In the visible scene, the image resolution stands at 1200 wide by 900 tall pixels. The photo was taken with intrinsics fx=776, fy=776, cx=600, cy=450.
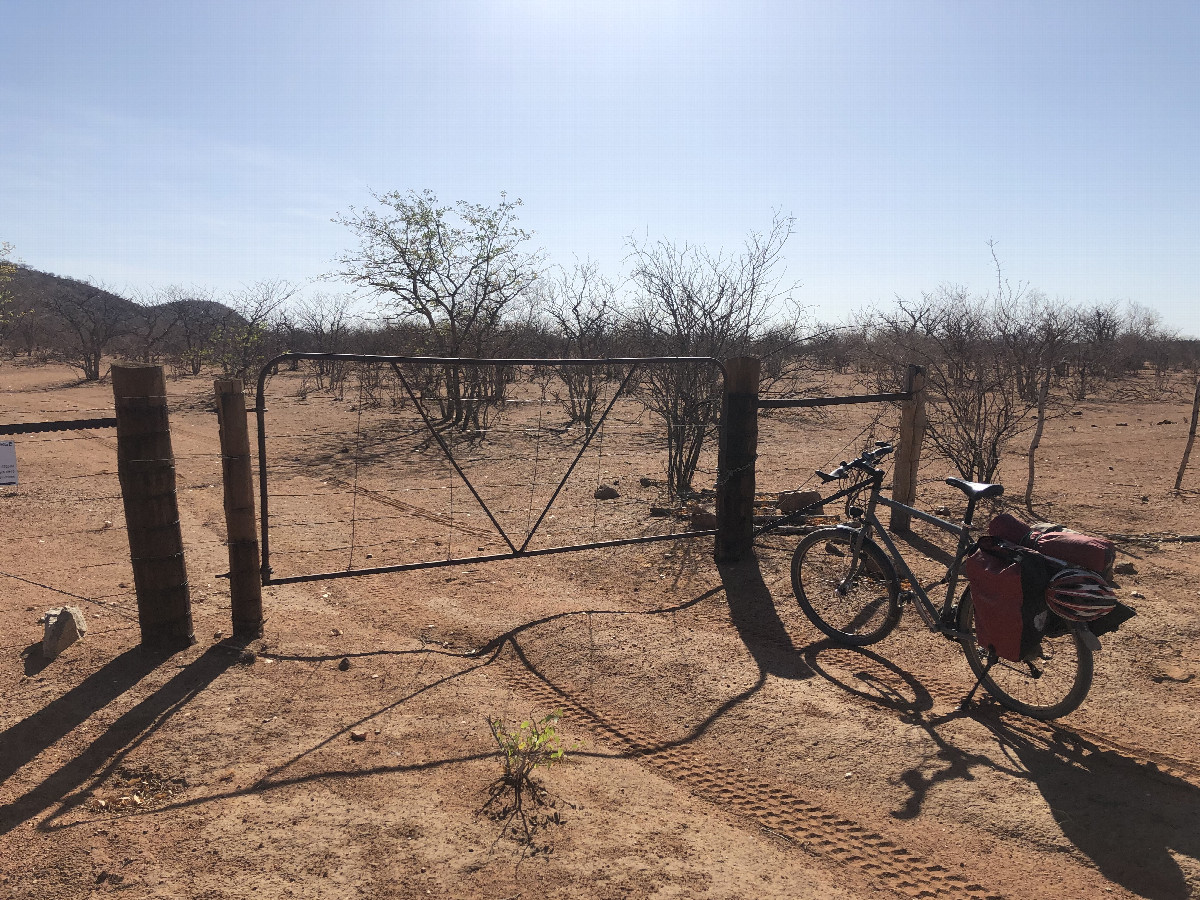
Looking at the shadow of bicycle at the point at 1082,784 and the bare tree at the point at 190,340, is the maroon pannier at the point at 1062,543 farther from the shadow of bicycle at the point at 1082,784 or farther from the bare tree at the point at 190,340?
the bare tree at the point at 190,340

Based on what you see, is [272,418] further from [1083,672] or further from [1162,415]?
[1162,415]

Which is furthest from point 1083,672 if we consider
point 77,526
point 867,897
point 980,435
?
point 77,526

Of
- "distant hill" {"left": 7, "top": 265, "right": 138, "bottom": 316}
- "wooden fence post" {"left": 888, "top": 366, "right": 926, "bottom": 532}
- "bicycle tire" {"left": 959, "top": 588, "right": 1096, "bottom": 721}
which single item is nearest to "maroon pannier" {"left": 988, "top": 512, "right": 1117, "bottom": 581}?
"bicycle tire" {"left": 959, "top": 588, "right": 1096, "bottom": 721}

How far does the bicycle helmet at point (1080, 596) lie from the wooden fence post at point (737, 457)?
2.60 m

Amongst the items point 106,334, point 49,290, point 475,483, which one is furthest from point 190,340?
point 49,290

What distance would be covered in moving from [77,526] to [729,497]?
19.6 ft

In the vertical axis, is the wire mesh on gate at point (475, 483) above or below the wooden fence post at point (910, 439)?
below

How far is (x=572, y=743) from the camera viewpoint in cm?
358

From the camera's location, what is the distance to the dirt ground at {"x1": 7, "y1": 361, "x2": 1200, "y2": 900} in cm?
268

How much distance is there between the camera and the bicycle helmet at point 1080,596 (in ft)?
10.3

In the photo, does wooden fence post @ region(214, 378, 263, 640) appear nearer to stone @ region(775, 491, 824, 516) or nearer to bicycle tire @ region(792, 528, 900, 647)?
bicycle tire @ region(792, 528, 900, 647)

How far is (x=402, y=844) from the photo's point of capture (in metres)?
2.78

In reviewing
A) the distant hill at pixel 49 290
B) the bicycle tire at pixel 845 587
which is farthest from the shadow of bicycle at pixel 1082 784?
the distant hill at pixel 49 290

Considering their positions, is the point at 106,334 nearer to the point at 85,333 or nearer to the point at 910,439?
the point at 85,333
